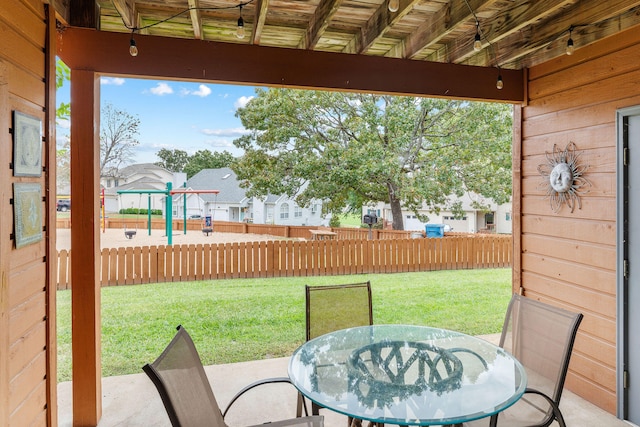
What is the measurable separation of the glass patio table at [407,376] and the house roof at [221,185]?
16.8 meters

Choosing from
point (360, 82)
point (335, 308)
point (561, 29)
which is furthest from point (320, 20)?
point (335, 308)

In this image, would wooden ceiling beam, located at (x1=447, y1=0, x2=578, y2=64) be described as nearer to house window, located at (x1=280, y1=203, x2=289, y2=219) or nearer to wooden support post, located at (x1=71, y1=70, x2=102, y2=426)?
wooden support post, located at (x1=71, y1=70, x2=102, y2=426)

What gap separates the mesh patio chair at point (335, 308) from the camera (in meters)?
2.29

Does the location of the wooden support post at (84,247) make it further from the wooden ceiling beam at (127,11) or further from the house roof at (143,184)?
the house roof at (143,184)

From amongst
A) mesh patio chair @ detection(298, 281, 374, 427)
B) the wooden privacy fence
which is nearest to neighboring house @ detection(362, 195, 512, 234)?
the wooden privacy fence

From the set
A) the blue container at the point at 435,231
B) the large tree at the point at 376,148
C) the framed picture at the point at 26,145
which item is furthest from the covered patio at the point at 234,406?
the large tree at the point at 376,148

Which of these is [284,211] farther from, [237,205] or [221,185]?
[221,185]

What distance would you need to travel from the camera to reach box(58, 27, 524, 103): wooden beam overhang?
229 centimetres

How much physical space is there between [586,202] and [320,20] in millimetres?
2098

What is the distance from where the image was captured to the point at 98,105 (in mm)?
2375

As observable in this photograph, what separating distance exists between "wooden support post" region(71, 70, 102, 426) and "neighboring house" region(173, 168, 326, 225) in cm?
1495

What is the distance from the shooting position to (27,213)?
1.71 metres

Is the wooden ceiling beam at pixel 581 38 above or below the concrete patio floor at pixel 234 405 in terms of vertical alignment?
above

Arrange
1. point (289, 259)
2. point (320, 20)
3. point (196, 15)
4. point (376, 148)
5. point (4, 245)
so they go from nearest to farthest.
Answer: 1. point (4, 245)
2. point (196, 15)
3. point (320, 20)
4. point (289, 259)
5. point (376, 148)
